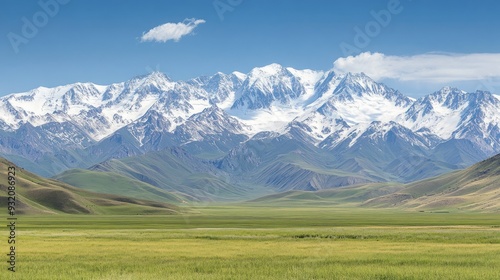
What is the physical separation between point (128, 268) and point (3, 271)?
11.2 metres

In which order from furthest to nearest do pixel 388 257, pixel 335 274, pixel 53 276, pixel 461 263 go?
pixel 388 257 < pixel 461 263 < pixel 335 274 < pixel 53 276

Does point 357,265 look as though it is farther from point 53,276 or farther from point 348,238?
point 348,238

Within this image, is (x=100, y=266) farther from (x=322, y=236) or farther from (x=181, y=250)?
(x=322, y=236)

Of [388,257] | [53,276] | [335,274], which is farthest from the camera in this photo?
[388,257]

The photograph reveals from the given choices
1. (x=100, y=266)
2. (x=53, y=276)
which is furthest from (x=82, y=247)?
(x=53, y=276)

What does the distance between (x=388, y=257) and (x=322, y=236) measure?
45876mm

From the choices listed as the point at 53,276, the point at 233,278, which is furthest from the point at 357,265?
the point at 53,276

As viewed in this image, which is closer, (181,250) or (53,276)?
(53,276)

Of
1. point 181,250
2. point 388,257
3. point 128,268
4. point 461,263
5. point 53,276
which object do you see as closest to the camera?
point 53,276

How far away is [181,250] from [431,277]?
126ft

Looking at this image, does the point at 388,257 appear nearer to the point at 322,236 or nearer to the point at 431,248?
the point at 431,248

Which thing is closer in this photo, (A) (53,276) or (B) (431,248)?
(A) (53,276)

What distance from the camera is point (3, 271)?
6138cm

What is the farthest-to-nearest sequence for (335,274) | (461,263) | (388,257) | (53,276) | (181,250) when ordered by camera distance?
(181,250)
(388,257)
(461,263)
(335,274)
(53,276)
